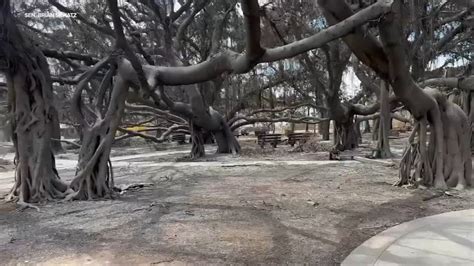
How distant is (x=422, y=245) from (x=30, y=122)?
6532 millimetres

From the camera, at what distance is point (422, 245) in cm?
431

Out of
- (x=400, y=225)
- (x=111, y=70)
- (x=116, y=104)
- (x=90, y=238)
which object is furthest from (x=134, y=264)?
(x=111, y=70)

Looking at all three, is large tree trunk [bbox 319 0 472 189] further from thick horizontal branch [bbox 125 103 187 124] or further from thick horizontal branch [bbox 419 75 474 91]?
thick horizontal branch [bbox 125 103 187 124]

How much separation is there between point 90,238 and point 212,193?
10.6ft

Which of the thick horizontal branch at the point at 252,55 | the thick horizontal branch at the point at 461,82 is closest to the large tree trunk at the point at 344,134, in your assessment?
the thick horizontal branch at the point at 461,82

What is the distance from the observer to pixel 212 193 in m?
7.95

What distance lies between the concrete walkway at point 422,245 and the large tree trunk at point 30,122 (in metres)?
5.59

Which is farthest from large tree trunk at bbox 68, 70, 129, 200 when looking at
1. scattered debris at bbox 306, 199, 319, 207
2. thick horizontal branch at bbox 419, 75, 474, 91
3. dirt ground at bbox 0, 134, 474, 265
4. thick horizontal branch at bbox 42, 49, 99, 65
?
thick horizontal branch at bbox 419, 75, 474, 91

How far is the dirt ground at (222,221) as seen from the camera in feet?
14.0

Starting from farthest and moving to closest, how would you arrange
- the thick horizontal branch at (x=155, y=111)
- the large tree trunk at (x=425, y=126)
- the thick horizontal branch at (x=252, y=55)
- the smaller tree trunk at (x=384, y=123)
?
the thick horizontal branch at (x=155, y=111) → the smaller tree trunk at (x=384, y=123) → the large tree trunk at (x=425, y=126) → the thick horizontal branch at (x=252, y=55)

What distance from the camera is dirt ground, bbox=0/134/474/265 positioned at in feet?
14.0

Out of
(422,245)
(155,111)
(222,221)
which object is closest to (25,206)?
(222,221)

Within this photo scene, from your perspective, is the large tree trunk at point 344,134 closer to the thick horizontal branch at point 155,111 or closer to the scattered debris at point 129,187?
the thick horizontal branch at point 155,111

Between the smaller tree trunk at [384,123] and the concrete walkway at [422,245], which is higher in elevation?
the smaller tree trunk at [384,123]
